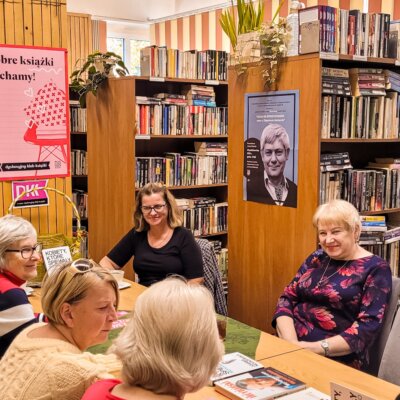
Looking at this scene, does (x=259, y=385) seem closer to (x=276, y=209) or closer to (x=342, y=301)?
(x=342, y=301)

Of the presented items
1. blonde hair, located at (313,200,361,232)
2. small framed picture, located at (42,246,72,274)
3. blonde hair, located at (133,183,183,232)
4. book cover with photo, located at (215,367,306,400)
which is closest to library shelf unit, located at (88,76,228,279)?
blonde hair, located at (133,183,183,232)

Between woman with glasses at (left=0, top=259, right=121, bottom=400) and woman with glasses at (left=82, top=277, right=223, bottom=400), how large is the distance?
275mm

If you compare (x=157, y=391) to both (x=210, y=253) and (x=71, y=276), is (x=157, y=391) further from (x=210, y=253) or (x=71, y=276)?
(x=210, y=253)

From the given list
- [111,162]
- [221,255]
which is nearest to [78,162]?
[111,162]

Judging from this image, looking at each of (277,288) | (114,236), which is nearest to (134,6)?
(114,236)

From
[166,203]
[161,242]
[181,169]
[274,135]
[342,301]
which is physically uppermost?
[274,135]

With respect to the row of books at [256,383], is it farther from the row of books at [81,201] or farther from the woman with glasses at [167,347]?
the row of books at [81,201]

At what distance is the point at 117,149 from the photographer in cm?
478

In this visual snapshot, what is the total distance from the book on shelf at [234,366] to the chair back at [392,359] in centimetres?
56

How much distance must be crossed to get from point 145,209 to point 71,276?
1755 mm

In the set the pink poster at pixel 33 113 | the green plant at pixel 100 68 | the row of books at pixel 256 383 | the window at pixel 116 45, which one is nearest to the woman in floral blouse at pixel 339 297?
the row of books at pixel 256 383

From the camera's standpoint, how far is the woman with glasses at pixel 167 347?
1.25m

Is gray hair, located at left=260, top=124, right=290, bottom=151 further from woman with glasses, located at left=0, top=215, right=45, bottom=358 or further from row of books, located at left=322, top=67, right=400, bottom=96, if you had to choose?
woman with glasses, located at left=0, top=215, right=45, bottom=358

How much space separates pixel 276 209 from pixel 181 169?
1.82 metres
